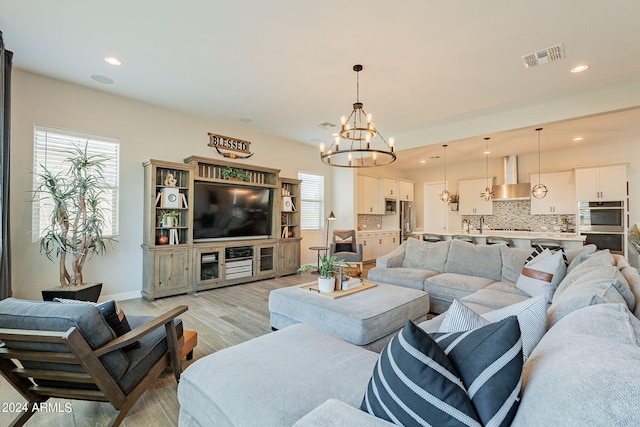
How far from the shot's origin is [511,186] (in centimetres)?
764

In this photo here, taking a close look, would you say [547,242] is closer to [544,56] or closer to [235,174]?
[544,56]

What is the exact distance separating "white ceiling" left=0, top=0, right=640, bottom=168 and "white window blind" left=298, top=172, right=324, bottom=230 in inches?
90.4

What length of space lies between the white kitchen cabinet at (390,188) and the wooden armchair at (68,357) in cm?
732

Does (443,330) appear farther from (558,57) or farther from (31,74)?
(31,74)

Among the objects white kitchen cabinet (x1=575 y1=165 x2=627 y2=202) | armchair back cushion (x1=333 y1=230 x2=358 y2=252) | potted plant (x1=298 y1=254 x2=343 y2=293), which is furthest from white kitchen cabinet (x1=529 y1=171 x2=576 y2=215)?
potted plant (x1=298 y1=254 x2=343 y2=293)

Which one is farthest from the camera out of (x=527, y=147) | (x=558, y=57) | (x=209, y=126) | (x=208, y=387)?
(x=527, y=147)

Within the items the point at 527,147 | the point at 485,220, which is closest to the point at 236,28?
the point at 527,147

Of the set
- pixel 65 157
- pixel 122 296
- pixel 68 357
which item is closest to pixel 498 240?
pixel 68 357

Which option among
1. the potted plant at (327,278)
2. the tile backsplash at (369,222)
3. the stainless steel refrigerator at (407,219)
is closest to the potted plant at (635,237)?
the stainless steel refrigerator at (407,219)

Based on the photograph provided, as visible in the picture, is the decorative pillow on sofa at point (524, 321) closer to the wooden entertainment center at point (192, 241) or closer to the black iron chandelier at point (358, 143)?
the black iron chandelier at point (358, 143)

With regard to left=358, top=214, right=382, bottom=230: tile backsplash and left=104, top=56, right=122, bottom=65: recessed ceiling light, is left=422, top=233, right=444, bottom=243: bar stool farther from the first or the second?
left=104, top=56, right=122, bottom=65: recessed ceiling light

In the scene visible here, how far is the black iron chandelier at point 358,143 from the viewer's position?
3473 mm

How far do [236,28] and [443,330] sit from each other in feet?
10.1

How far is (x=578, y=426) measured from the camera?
60cm
